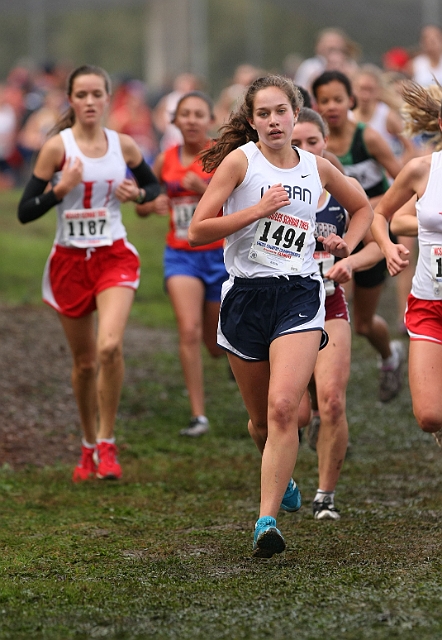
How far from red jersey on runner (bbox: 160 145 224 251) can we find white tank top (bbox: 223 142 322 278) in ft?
9.86

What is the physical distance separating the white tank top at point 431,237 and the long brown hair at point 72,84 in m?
2.46

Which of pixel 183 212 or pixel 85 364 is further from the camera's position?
pixel 183 212

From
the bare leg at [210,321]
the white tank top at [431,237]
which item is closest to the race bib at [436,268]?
the white tank top at [431,237]

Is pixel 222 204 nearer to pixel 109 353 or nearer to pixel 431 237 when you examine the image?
pixel 431 237

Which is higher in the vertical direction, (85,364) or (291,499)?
(85,364)

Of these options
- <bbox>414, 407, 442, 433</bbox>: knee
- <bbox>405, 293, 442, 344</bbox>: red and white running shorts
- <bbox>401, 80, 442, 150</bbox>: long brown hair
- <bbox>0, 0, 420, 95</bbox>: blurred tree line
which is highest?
<bbox>0, 0, 420, 95</bbox>: blurred tree line

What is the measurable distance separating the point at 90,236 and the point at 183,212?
58.8 inches

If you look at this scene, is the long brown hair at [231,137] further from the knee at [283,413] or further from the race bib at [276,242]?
the knee at [283,413]

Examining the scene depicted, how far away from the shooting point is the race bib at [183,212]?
840cm

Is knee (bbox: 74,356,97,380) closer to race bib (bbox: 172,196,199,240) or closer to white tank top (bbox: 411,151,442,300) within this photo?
race bib (bbox: 172,196,199,240)

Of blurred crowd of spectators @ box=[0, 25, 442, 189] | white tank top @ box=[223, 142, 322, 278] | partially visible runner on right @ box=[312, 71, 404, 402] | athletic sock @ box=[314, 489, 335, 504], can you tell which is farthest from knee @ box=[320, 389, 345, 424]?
blurred crowd of spectators @ box=[0, 25, 442, 189]

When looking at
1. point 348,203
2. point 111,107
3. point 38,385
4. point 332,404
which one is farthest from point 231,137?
point 111,107

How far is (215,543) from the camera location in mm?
5504

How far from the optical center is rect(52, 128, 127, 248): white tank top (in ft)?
23.1
